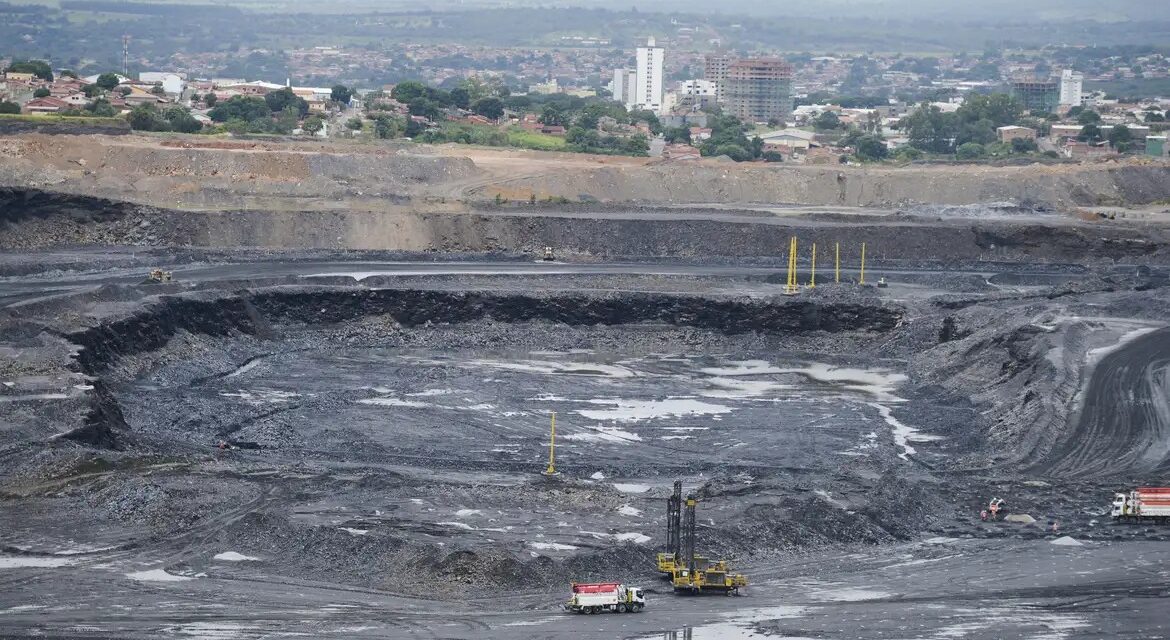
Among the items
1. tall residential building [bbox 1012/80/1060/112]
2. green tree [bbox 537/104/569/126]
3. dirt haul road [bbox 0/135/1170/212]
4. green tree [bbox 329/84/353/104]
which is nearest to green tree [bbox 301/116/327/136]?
dirt haul road [bbox 0/135/1170/212]

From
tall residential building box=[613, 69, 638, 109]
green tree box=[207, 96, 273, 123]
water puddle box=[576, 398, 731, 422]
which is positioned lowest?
tall residential building box=[613, 69, 638, 109]

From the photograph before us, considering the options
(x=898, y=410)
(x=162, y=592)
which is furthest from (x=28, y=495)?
(x=898, y=410)

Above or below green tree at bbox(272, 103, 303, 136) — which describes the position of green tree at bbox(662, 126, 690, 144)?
below

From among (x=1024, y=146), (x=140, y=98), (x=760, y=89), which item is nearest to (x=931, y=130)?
(x=1024, y=146)

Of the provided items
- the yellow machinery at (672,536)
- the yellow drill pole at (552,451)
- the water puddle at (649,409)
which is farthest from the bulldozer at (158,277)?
the yellow machinery at (672,536)

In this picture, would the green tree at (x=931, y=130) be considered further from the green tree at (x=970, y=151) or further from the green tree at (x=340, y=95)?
the green tree at (x=340, y=95)

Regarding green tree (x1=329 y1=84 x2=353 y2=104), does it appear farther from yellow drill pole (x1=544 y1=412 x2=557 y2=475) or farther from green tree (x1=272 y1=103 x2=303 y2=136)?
yellow drill pole (x1=544 y1=412 x2=557 y2=475)

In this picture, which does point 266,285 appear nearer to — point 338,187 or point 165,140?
point 338,187

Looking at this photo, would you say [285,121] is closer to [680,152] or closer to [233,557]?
[680,152]
